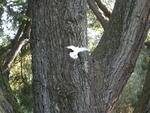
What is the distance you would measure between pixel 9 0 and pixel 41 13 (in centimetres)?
97

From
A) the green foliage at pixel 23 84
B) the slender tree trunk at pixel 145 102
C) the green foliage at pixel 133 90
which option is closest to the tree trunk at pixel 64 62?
the slender tree trunk at pixel 145 102

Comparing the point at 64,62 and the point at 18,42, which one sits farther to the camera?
the point at 18,42

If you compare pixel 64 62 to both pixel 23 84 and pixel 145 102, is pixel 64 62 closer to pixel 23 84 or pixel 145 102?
pixel 145 102

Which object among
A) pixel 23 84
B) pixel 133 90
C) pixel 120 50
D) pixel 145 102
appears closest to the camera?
pixel 120 50

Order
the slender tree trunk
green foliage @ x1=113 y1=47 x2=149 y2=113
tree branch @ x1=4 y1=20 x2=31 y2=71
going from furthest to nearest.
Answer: green foliage @ x1=113 y1=47 x2=149 y2=113
tree branch @ x1=4 y1=20 x2=31 y2=71
the slender tree trunk

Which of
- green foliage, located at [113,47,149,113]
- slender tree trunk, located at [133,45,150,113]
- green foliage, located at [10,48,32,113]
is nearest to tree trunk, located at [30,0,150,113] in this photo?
slender tree trunk, located at [133,45,150,113]

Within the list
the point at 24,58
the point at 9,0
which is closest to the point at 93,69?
the point at 9,0

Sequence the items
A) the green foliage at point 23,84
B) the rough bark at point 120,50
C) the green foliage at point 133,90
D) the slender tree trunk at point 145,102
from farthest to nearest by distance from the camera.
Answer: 1. the green foliage at point 133,90
2. the green foliage at point 23,84
3. the slender tree trunk at point 145,102
4. the rough bark at point 120,50

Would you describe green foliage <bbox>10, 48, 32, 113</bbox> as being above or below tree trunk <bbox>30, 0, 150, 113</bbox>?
below

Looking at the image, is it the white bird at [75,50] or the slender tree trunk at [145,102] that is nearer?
the white bird at [75,50]

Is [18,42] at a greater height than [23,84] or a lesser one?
greater

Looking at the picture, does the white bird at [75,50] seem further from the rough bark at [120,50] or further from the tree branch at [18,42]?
the tree branch at [18,42]

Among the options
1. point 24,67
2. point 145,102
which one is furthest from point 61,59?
point 24,67

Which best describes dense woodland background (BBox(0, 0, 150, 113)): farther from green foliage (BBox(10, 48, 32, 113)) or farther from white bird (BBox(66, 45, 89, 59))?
white bird (BBox(66, 45, 89, 59))
